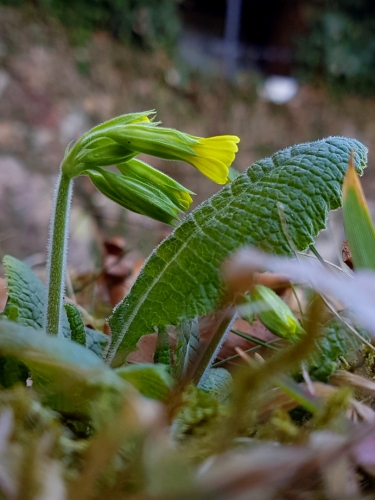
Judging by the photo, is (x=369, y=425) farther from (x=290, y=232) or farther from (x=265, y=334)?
(x=265, y=334)

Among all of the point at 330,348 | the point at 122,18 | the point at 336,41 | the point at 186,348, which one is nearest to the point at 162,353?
the point at 186,348

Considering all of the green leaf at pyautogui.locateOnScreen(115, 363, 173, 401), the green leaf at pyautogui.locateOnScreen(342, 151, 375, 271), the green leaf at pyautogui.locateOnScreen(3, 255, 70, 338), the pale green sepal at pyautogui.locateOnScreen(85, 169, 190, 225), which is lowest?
the green leaf at pyautogui.locateOnScreen(115, 363, 173, 401)

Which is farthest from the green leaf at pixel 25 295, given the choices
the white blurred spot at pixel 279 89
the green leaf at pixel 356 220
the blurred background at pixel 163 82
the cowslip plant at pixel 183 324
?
the white blurred spot at pixel 279 89

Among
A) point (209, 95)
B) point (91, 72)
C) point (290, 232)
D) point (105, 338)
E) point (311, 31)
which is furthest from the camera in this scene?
point (311, 31)

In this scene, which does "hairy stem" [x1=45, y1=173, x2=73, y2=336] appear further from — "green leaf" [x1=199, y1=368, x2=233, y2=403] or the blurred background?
the blurred background

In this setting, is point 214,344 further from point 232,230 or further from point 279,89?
point 279,89

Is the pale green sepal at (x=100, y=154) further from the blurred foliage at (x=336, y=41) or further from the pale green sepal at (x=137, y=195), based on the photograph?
the blurred foliage at (x=336, y=41)

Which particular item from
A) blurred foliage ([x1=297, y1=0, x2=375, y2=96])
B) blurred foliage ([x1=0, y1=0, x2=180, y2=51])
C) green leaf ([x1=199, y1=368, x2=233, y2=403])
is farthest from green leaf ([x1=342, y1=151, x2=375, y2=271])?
blurred foliage ([x1=297, y1=0, x2=375, y2=96])

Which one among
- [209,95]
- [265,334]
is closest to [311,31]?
[209,95]
